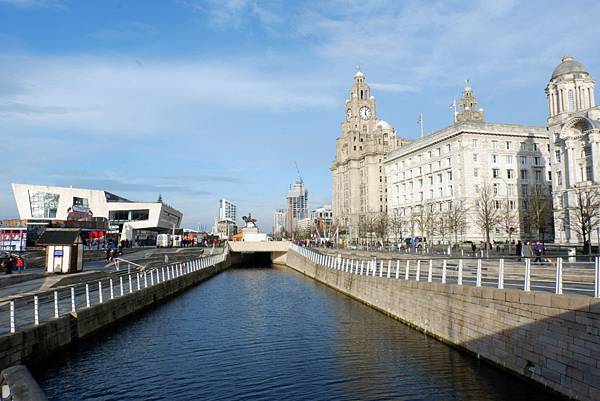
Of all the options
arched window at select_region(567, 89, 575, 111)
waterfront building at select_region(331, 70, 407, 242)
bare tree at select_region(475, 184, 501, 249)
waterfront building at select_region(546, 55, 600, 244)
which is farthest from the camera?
waterfront building at select_region(331, 70, 407, 242)

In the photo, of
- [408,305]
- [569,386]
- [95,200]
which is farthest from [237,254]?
[569,386]

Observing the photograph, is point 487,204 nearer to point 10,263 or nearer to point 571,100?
point 571,100

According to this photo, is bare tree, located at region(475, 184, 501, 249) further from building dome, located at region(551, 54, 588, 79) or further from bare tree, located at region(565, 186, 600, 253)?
building dome, located at region(551, 54, 588, 79)

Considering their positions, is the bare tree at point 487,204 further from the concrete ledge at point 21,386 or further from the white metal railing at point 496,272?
the concrete ledge at point 21,386

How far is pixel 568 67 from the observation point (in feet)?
264

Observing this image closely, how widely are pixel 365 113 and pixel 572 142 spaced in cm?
11677

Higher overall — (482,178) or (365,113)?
(365,113)

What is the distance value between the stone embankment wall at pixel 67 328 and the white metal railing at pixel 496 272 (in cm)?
1541

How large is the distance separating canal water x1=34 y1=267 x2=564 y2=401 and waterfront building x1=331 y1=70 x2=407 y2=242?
130 m

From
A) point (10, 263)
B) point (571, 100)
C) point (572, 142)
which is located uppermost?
point (571, 100)

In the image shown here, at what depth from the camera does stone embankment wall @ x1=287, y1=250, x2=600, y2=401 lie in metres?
11.9

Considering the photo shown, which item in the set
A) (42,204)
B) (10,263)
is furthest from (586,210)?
(42,204)

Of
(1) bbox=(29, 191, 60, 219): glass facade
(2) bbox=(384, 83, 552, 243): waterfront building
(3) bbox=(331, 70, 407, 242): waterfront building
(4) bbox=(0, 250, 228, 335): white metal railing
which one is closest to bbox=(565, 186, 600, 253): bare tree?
(2) bbox=(384, 83, 552, 243): waterfront building

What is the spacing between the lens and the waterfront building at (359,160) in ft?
536
